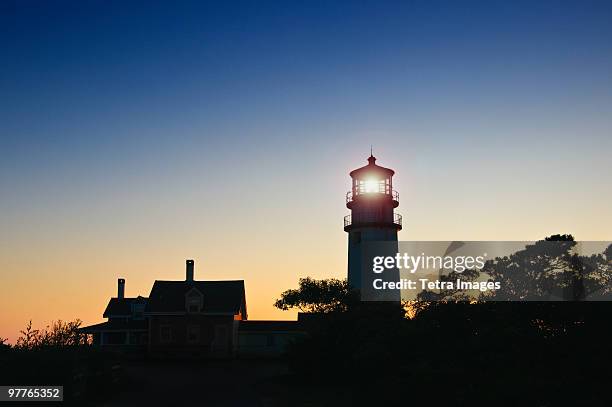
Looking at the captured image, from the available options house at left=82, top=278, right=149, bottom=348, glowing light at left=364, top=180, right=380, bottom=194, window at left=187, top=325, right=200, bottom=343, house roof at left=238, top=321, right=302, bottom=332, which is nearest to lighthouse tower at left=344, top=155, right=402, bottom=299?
glowing light at left=364, top=180, right=380, bottom=194

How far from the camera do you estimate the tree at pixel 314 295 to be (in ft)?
136

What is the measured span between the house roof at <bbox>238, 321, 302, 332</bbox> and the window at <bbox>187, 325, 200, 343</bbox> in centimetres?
322

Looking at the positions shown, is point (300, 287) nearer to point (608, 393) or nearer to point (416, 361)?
point (416, 361)

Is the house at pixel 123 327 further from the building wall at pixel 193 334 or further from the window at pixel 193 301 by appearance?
the window at pixel 193 301

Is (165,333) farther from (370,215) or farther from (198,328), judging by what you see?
(370,215)

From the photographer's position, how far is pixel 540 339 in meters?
23.8

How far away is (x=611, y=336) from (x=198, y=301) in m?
30.2

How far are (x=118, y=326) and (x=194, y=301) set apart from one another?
718 centimetres

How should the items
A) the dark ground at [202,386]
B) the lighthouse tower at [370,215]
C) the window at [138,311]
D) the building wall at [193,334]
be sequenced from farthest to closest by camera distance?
the window at [138,311], the building wall at [193,334], the lighthouse tower at [370,215], the dark ground at [202,386]

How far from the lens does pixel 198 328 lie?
45.2m

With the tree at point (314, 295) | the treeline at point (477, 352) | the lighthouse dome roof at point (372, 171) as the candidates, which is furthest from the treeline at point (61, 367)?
the lighthouse dome roof at point (372, 171)

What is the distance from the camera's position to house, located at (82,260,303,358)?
148ft

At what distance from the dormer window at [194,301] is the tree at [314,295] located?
587 cm

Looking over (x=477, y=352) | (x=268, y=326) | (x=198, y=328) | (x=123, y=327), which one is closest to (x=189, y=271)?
(x=198, y=328)
